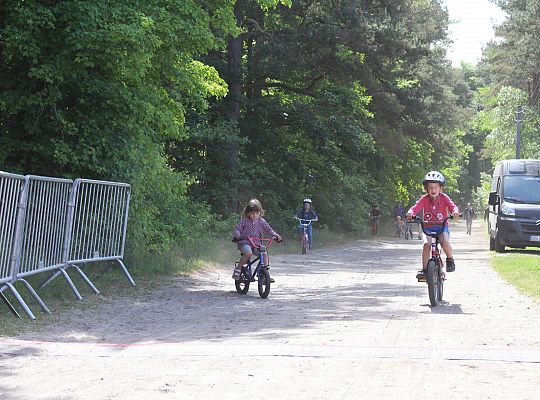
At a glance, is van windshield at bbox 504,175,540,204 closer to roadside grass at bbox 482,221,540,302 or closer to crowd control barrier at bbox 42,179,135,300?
roadside grass at bbox 482,221,540,302

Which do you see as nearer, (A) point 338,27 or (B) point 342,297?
(B) point 342,297

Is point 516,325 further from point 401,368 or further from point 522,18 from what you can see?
point 522,18

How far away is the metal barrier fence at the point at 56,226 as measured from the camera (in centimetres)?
1152

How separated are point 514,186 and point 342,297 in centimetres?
1643

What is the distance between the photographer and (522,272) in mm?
20344

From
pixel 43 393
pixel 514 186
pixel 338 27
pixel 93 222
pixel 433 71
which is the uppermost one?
pixel 433 71

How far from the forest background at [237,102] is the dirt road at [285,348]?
3224mm

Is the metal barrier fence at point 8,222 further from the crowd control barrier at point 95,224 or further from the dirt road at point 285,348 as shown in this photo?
the crowd control barrier at point 95,224

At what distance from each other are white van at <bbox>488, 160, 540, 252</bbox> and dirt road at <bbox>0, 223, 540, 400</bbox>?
43.6 feet

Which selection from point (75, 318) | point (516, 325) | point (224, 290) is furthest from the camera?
point (224, 290)

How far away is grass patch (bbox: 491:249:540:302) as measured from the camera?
54.2 feet

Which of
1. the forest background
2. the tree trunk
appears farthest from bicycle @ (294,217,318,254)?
the tree trunk

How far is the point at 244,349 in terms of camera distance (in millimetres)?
9031

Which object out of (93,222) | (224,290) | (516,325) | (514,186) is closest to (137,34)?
(93,222)
